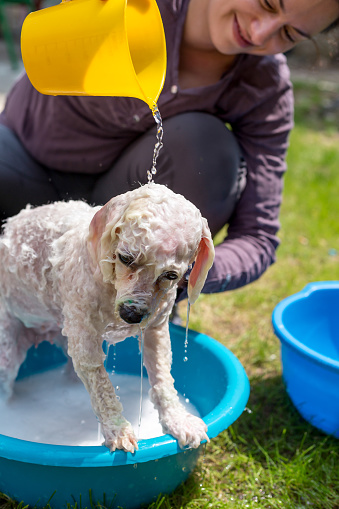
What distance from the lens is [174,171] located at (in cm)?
176

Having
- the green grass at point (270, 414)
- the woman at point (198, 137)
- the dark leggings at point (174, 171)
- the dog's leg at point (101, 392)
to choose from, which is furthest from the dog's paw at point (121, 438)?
the dark leggings at point (174, 171)

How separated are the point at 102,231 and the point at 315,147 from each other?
3.69 meters

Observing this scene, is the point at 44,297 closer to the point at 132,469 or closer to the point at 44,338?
the point at 44,338

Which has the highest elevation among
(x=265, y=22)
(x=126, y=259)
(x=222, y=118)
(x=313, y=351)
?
(x=265, y=22)

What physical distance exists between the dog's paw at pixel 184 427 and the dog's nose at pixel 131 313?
0.39m

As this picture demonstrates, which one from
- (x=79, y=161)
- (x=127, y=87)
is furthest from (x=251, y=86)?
(x=127, y=87)

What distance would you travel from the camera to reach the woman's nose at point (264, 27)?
5.08ft

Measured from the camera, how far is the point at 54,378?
188 cm

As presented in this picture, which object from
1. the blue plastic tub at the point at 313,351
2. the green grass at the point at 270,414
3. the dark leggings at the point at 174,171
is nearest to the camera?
the green grass at the point at 270,414

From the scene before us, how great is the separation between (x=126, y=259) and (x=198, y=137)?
85cm

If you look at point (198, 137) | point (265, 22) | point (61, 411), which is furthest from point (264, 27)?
point (61, 411)

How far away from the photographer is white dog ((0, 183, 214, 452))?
1.02 meters

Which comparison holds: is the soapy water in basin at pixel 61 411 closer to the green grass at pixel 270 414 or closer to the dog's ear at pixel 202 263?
the green grass at pixel 270 414

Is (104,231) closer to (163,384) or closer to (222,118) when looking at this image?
(163,384)
